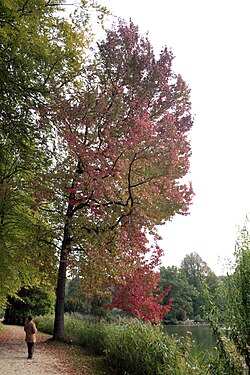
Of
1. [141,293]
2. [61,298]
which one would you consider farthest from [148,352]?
[61,298]

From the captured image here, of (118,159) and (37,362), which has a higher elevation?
(118,159)

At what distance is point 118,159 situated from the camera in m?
9.25

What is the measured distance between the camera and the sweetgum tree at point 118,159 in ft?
29.1

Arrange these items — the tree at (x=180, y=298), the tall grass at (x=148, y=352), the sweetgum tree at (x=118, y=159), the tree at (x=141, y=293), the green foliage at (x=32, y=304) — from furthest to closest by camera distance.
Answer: the tree at (x=180, y=298) → the green foliage at (x=32, y=304) → the tree at (x=141, y=293) → the sweetgum tree at (x=118, y=159) → the tall grass at (x=148, y=352)

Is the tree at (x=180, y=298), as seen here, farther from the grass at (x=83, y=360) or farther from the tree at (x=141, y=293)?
the grass at (x=83, y=360)

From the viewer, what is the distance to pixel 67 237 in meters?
12.7

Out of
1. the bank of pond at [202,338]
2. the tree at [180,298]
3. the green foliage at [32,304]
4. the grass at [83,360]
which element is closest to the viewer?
the bank of pond at [202,338]

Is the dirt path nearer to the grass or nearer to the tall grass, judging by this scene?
the grass

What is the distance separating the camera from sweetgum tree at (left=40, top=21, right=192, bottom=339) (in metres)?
8.86

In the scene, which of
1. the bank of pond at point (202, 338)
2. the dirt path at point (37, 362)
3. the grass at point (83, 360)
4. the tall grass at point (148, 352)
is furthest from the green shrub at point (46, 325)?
the tall grass at point (148, 352)

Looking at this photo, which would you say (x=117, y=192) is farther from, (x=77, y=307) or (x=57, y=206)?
(x=77, y=307)

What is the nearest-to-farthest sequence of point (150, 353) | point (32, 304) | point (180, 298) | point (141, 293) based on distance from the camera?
point (150, 353), point (141, 293), point (32, 304), point (180, 298)

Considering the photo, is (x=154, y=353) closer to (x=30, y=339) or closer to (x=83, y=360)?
(x=83, y=360)

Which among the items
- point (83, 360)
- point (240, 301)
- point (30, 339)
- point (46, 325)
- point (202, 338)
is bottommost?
point (202, 338)
